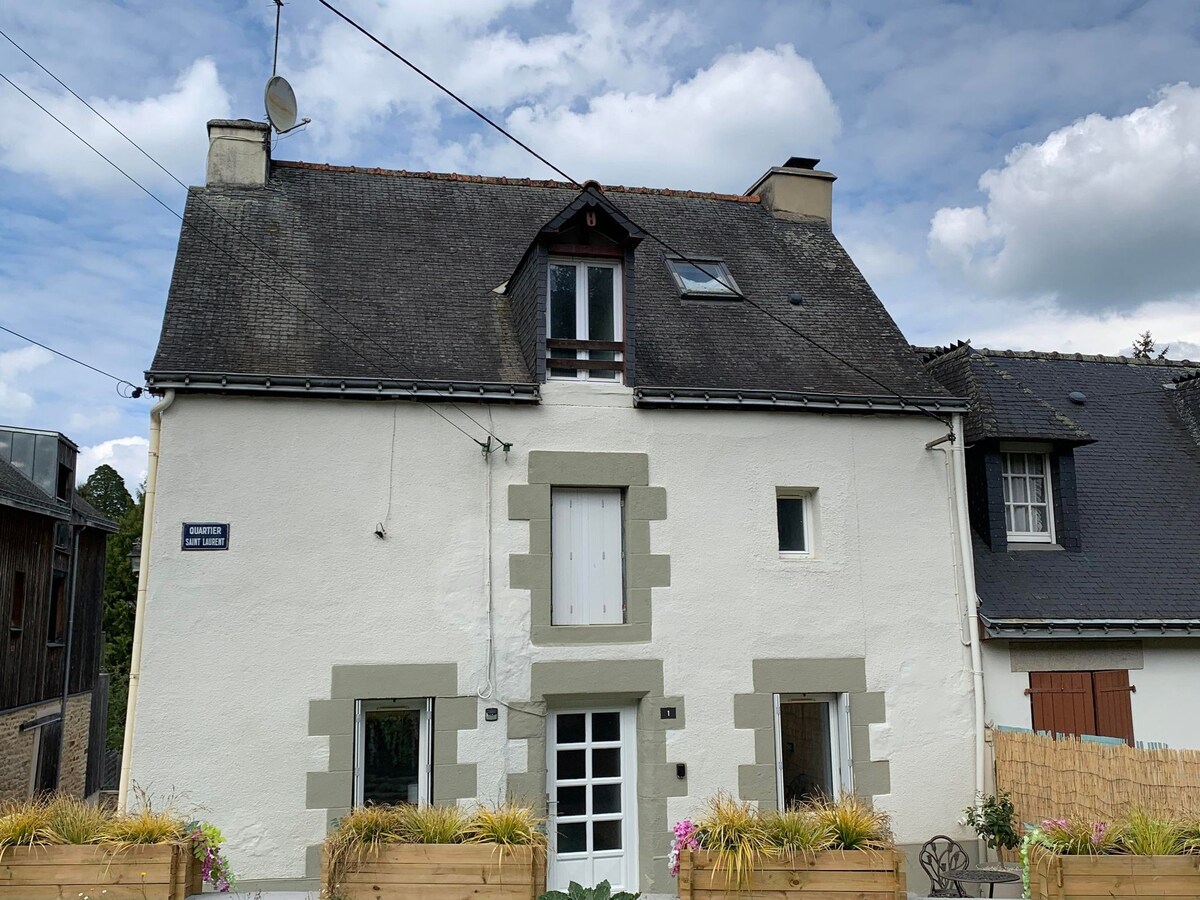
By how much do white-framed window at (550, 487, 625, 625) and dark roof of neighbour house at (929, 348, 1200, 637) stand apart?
3.98 meters

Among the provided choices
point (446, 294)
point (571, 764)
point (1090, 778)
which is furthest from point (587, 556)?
point (1090, 778)

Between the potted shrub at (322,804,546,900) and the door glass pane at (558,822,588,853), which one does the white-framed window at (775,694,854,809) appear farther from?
the potted shrub at (322,804,546,900)

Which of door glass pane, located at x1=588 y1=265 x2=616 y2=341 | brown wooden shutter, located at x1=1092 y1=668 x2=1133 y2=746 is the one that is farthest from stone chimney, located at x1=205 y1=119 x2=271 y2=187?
brown wooden shutter, located at x1=1092 y1=668 x2=1133 y2=746

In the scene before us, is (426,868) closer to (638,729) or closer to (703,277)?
(638,729)

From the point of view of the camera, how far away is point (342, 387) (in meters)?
9.51

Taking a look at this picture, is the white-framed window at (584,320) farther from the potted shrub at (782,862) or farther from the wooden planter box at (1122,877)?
the wooden planter box at (1122,877)

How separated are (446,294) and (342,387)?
229 centimetres

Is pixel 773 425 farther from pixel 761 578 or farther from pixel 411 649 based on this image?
pixel 411 649

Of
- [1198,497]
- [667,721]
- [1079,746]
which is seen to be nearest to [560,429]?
[667,721]

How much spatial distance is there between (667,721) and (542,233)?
5007mm

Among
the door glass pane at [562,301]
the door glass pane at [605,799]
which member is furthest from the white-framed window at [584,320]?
the door glass pane at [605,799]

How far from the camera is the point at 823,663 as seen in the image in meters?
10.2

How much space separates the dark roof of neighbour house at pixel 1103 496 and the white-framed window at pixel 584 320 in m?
4.85

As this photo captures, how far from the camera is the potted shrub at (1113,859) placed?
6.24 m
